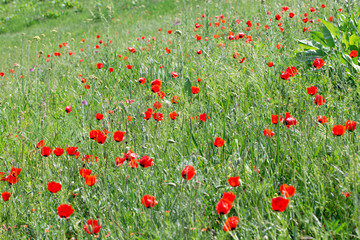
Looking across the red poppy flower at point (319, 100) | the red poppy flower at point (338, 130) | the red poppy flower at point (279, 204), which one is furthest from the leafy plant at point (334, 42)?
the red poppy flower at point (279, 204)

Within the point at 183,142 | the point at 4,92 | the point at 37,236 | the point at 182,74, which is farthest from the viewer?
the point at 4,92

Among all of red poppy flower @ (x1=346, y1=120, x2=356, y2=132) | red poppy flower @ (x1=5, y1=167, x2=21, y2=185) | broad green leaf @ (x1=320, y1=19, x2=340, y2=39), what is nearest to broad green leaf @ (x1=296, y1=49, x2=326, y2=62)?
broad green leaf @ (x1=320, y1=19, x2=340, y2=39)

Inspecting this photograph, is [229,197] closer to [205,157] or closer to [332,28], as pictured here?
[205,157]

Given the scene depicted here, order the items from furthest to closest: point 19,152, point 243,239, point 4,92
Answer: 1. point 4,92
2. point 19,152
3. point 243,239

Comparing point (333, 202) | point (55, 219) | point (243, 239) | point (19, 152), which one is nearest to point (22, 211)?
point (55, 219)

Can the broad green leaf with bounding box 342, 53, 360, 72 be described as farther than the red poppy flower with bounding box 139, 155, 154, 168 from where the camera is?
Yes

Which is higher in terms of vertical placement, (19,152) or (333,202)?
(333,202)

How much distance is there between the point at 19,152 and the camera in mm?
2260

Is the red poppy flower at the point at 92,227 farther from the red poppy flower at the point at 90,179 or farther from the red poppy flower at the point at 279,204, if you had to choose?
the red poppy flower at the point at 279,204

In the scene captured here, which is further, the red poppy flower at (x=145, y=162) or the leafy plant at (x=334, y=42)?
the leafy plant at (x=334, y=42)

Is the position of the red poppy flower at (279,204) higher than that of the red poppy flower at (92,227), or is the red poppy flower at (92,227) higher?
the red poppy flower at (279,204)

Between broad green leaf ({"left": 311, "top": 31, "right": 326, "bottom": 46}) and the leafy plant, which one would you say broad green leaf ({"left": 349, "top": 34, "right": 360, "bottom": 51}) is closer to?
the leafy plant

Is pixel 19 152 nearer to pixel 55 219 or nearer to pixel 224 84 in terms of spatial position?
pixel 55 219

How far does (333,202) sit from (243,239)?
42 centimetres
